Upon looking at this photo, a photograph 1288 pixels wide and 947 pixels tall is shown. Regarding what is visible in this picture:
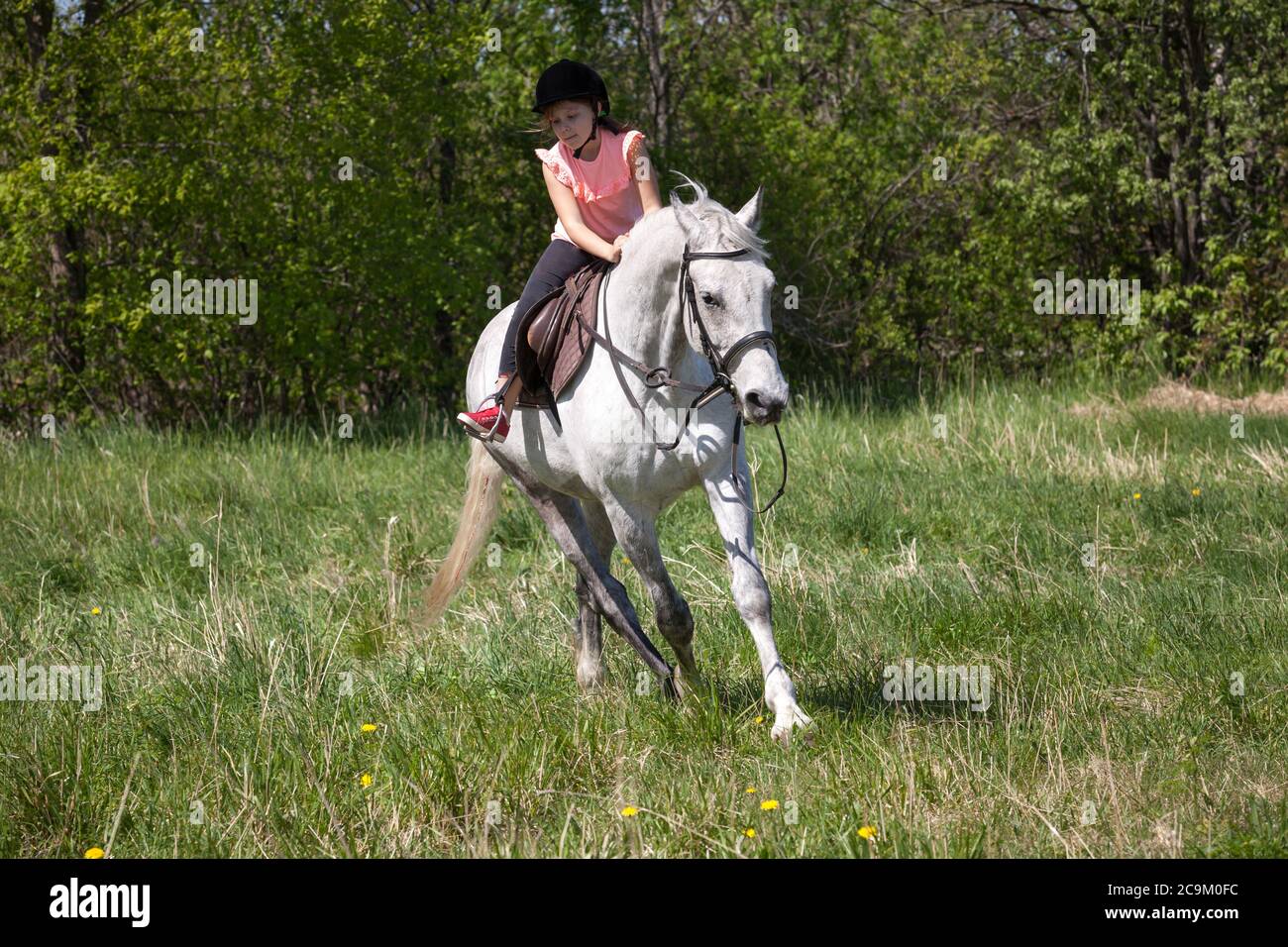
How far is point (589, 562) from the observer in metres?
5.89

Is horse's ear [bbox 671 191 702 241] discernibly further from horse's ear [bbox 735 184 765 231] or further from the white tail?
the white tail

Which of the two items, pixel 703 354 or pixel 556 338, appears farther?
pixel 556 338

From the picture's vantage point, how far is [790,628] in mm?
6117

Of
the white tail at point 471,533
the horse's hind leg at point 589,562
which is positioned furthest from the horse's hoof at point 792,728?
the white tail at point 471,533

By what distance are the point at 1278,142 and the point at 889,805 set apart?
492 inches

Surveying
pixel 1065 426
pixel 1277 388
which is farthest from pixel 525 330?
pixel 1277 388

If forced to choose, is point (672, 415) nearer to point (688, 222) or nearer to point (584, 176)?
point (688, 222)

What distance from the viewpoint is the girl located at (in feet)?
17.5

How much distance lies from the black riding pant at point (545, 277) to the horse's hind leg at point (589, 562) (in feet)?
2.27

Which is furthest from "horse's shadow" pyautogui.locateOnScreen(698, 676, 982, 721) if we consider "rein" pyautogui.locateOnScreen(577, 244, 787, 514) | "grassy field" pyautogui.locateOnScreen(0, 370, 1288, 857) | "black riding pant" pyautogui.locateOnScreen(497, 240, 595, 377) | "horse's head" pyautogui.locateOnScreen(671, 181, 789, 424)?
"black riding pant" pyautogui.locateOnScreen(497, 240, 595, 377)

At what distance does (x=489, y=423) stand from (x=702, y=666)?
1437 mm

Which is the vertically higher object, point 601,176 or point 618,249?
point 601,176

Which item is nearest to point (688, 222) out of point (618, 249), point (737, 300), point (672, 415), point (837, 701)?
point (737, 300)

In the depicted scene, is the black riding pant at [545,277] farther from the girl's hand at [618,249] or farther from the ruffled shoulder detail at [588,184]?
the girl's hand at [618,249]
